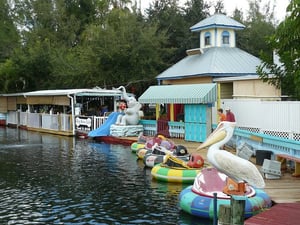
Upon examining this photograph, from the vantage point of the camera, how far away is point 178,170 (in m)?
14.9

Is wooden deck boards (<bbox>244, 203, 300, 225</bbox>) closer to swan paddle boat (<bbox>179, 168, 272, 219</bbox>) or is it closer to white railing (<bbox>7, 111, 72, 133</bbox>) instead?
swan paddle boat (<bbox>179, 168, 272, 219</bbox>)

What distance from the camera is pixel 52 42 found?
54719mm

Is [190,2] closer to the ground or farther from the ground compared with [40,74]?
farther from the ground

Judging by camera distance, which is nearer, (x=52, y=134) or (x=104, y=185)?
(x=104, y=185)

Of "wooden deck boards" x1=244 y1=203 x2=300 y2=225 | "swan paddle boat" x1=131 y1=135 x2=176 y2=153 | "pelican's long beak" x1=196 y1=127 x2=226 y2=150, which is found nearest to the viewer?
"wooden deck boards" x1=244 y1=203 x2=300 y2=225

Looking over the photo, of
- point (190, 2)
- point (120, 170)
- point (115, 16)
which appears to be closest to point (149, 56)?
point (115, 16)

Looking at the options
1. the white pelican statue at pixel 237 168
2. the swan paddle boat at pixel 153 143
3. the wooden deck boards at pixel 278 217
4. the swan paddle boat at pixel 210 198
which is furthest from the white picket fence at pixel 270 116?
the white pelican statue at pixel 237 168

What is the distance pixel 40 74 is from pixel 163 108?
17.7 m

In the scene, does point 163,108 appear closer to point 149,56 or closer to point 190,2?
point 149,56

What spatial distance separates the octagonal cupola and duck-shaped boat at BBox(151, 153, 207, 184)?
17381 millimetres

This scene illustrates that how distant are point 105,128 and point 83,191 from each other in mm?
14137

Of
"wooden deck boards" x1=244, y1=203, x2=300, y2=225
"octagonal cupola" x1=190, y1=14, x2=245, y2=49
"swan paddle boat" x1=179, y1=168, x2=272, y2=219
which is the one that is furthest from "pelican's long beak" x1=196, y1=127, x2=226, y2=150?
"octagonal cupola" x1=190, y1=14, x2=245, y2=49

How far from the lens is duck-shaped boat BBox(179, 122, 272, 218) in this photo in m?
9.23

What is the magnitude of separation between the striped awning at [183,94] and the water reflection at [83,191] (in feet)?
13.3
